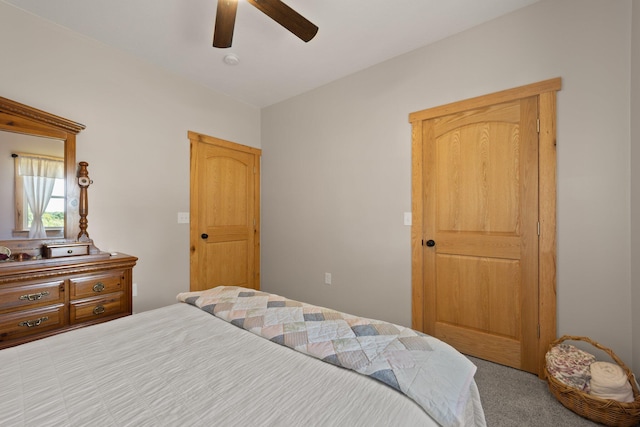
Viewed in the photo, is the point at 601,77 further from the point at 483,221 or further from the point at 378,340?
the point at 378,340

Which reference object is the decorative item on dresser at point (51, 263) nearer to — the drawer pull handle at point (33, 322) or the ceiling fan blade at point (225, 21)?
the drawer pull handle at point (33, 322)

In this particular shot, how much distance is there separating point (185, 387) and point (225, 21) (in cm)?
186

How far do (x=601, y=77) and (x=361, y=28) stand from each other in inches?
63.3

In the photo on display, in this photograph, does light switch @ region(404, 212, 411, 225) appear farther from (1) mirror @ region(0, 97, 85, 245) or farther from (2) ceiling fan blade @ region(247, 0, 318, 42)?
(1) mirror @ region(0, 97, 85, 245)

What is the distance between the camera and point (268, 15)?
1.64m

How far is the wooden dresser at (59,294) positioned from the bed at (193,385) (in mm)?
859

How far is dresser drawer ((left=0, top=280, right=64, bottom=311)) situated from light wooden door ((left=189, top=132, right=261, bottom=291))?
1.26 m

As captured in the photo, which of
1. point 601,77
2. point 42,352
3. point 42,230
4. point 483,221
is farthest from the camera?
point 483,221

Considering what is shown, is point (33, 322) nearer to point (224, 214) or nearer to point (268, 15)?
point (224, 214)

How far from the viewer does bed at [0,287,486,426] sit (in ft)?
2.45

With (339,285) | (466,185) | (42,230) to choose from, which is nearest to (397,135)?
(466,185)

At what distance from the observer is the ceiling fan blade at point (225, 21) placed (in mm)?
1617

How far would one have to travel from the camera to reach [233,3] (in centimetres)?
162

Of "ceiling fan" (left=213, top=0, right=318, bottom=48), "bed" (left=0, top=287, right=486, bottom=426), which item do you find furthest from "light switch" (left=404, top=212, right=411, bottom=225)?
"ceiling fan" (left=213, top=0, right=318, bottom=48)
